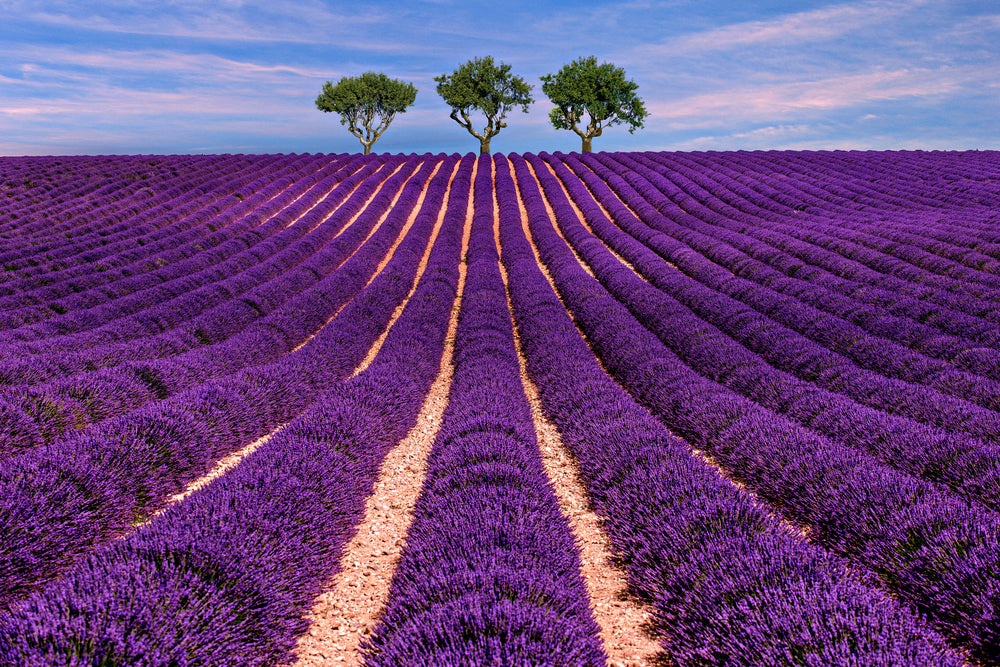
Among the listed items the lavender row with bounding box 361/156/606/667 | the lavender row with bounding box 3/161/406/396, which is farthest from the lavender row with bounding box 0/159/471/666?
the lavender row with bounding box 3/161/406/396

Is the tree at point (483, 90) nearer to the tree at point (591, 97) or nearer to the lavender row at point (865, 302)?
the tree at point (591, 97)

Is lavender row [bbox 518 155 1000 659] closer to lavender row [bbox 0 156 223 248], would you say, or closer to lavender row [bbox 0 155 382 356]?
lavender row [bbox 0 155 382 356]

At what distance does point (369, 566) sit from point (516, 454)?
142 cm

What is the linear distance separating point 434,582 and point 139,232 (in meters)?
19.4

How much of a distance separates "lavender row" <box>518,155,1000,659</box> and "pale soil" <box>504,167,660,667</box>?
1388 millimetres

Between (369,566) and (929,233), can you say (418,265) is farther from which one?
(929,233)

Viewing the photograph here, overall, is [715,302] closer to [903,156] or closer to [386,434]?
[386,434]

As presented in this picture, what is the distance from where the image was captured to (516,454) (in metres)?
4.47

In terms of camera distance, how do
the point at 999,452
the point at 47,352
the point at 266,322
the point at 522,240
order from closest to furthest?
1. the point at 999,452
2. the point at 47,352
3. the point at 266,322
4. the point at 522,240

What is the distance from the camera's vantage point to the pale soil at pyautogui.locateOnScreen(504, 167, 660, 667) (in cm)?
292

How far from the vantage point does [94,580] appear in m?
2.81

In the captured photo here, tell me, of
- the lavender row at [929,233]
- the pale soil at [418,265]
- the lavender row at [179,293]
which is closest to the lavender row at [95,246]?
the lavender row at [179,293]

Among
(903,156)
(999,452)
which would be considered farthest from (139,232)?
(903,156)

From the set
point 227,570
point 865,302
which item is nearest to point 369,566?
point 227,570
